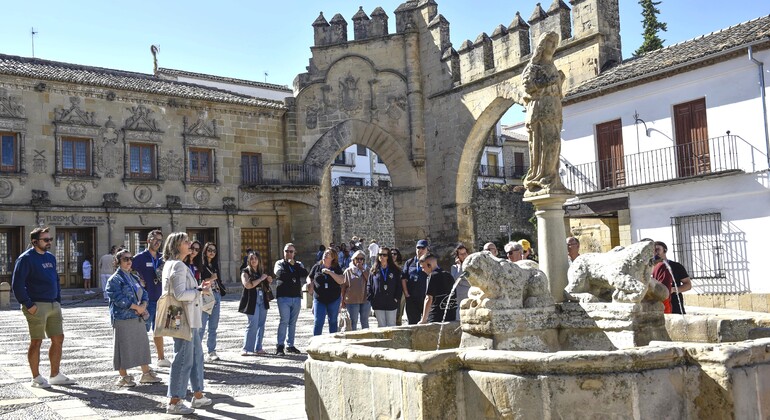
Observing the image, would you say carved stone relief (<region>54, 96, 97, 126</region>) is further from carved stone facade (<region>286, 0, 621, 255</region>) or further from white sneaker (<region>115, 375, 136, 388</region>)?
white sneaker (<region>115, 375, 136, 388</region>)

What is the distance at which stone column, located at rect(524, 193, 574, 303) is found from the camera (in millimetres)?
6039

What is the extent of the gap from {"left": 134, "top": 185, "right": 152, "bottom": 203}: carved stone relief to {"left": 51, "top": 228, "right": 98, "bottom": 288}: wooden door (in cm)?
167

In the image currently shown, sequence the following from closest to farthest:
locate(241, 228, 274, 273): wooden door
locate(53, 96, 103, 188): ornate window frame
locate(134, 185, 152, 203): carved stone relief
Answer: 1. locate(53, 96, 103, 188): ornate window frame
2. locate(134, 185, 152, 203): carved stone relief
3. locate(241, 228, 274, 273): wooden door

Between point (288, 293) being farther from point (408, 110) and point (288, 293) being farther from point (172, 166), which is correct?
point (408, 110)

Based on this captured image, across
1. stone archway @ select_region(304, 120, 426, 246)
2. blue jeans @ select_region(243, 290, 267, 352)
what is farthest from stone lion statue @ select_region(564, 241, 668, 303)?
stone archway @ select_region(304, 120, 426, 246)

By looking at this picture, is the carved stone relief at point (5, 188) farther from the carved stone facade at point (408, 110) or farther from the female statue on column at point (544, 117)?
the female statue on column at point (544, 117)

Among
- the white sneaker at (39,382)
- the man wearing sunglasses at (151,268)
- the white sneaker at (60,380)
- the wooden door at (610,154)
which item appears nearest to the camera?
the white sneaker at (39,382)

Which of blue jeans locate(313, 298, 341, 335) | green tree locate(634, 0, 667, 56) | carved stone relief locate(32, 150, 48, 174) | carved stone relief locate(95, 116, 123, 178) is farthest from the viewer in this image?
green tree locate(634, 0, 667, 56)

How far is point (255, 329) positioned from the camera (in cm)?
959

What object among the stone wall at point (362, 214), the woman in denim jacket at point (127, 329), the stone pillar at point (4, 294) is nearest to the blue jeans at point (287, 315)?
the woman in denim jacket at point (127, 329)

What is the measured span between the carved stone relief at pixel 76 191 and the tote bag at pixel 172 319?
17257 millimetres

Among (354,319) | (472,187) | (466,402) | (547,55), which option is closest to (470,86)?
(472,187)

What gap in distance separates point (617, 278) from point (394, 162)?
64.7ft

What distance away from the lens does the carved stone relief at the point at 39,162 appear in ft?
69.7
